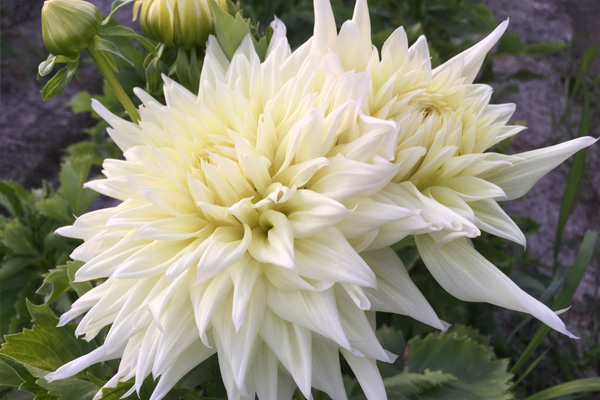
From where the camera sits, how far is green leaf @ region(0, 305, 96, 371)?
0.64 meters

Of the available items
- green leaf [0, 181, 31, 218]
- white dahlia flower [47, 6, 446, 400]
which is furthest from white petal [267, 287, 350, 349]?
green leaf [0, 181, 31, 218]

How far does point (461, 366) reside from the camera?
2.67 ft

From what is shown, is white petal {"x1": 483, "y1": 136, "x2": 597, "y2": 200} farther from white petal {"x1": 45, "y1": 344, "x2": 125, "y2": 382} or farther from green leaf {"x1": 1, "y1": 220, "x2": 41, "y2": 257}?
green leaf {"x1": 1, "y1": 220, "x2": 41, "y2": 257}

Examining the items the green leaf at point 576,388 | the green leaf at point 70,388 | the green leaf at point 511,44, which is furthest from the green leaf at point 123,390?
the green leaf at point 511,44

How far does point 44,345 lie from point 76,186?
346mm

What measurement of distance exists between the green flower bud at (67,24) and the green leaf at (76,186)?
1.54 ft

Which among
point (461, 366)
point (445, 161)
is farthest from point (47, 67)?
point (461, 366)

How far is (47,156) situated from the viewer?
1.65 metres

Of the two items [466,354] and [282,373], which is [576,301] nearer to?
[466,354]

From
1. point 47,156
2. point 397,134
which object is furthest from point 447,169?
point 47,156

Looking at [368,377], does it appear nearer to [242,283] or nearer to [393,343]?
[242,283]

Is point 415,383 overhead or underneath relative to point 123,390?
underneath

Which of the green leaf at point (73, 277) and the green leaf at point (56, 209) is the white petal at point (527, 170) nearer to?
the green leaf at point (73, 277)

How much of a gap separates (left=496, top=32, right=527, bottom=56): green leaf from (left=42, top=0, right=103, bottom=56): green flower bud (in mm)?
984
